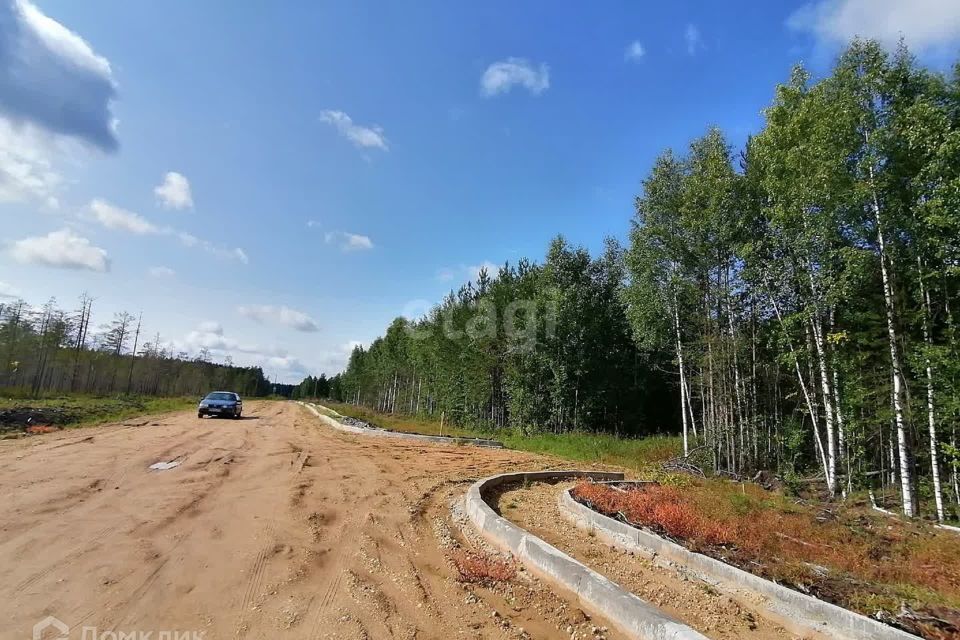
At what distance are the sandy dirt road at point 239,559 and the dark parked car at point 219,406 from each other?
1452cm

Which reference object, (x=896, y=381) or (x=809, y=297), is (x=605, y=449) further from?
(x=896, y=381)

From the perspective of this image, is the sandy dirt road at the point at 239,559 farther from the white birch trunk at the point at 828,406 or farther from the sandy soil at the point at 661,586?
the white birch trunk at the point at 828,406

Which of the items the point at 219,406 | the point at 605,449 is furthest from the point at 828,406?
the point at 219,406

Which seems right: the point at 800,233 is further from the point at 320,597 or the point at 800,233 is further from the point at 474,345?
the point at 474,345

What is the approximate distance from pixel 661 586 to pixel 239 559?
434 centimetres

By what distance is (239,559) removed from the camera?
4.77 metres

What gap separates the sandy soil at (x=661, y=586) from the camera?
4.02m

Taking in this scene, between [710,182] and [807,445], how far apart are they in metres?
9.68

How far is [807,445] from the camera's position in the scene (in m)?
16.3

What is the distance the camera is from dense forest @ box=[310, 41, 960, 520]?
10.1 metres

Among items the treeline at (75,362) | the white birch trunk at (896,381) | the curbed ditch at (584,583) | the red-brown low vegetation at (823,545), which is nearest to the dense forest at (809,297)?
the white birch trunk at (896,381)

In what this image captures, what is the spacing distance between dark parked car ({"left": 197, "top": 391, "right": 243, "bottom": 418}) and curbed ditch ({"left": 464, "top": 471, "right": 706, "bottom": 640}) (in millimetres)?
20810

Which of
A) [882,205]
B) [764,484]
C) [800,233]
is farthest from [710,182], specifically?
[764,484]

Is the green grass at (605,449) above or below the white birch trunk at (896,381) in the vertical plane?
below
